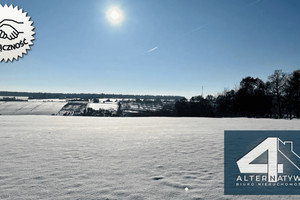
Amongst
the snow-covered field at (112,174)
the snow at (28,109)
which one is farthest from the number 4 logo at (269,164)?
the snow at (28,109)

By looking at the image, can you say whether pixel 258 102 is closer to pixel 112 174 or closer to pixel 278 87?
pixel 278 87

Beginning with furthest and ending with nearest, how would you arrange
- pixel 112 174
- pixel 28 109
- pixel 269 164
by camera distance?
pixel 28 109, pixel 269 164, pixel 112 174

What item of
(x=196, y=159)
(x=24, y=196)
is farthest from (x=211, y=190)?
(x=24, y=196)

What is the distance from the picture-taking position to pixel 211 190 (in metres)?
2.90

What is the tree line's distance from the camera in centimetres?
3281

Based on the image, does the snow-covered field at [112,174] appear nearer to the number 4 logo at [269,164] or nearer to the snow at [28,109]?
the number 4 logo at [269,164]

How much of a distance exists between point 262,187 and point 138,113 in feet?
125

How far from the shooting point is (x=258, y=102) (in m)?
36.1

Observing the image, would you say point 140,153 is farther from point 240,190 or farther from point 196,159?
point 240,190

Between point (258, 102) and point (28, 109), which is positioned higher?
point (258, 102)

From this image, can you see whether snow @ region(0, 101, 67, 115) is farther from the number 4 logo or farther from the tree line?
the number 4 logo

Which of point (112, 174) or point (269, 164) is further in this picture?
point (269, 164)

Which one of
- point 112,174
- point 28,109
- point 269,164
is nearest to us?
point 112,174

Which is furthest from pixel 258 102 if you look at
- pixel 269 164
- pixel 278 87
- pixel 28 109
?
pixel 28 109
